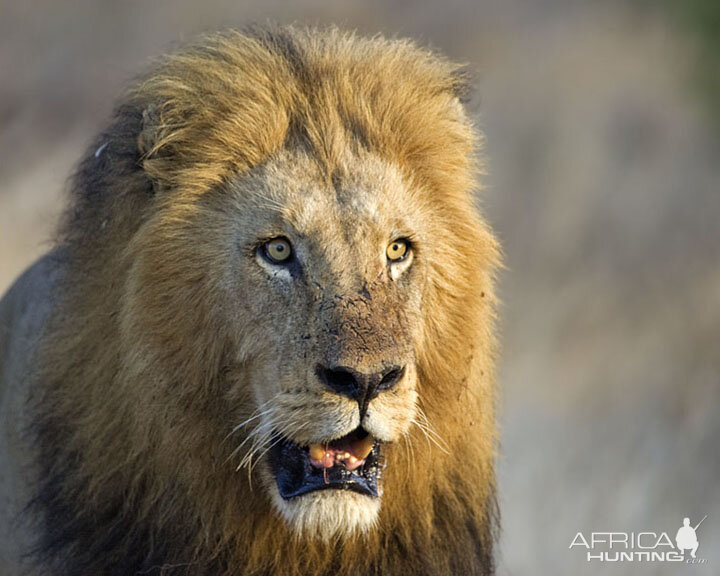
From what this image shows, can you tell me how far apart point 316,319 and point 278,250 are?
0.30m

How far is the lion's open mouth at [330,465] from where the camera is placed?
391 cm

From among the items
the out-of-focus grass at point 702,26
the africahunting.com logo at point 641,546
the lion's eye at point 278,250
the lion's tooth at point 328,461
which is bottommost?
the africahunting.com logo at point 641,546

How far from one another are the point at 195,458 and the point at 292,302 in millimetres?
642

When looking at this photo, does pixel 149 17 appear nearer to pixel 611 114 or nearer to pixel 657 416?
pixel 611 114

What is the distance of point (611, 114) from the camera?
11773 millimetres

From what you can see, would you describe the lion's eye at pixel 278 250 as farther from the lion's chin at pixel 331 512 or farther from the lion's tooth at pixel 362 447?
the lion's chin at pixel 331 512

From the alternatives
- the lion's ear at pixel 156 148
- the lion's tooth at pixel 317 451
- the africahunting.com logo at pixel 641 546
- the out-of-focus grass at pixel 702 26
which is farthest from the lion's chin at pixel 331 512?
the out-of-focus grass at pixel 702 26

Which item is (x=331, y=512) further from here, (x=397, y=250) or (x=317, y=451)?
(x=397, y=250)

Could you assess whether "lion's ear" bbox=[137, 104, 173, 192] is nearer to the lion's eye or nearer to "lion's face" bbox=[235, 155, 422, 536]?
"lion's face" bbox=[235, 155, 422, 536]

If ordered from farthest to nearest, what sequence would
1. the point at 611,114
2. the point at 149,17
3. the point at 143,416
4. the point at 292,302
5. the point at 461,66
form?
the point at 149,17
the point at 611,114
the point at 461,66
the point at 143,416
the point at 292,302

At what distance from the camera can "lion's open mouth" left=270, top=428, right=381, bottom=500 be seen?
3.91 metres

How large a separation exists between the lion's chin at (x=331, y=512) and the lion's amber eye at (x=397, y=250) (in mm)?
747

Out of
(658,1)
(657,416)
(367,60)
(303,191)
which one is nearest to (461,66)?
(367,60)

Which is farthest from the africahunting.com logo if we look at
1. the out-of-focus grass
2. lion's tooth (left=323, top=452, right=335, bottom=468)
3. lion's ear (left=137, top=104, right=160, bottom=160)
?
lion's ear (left=137, top=104, right=160, bottom=160)
